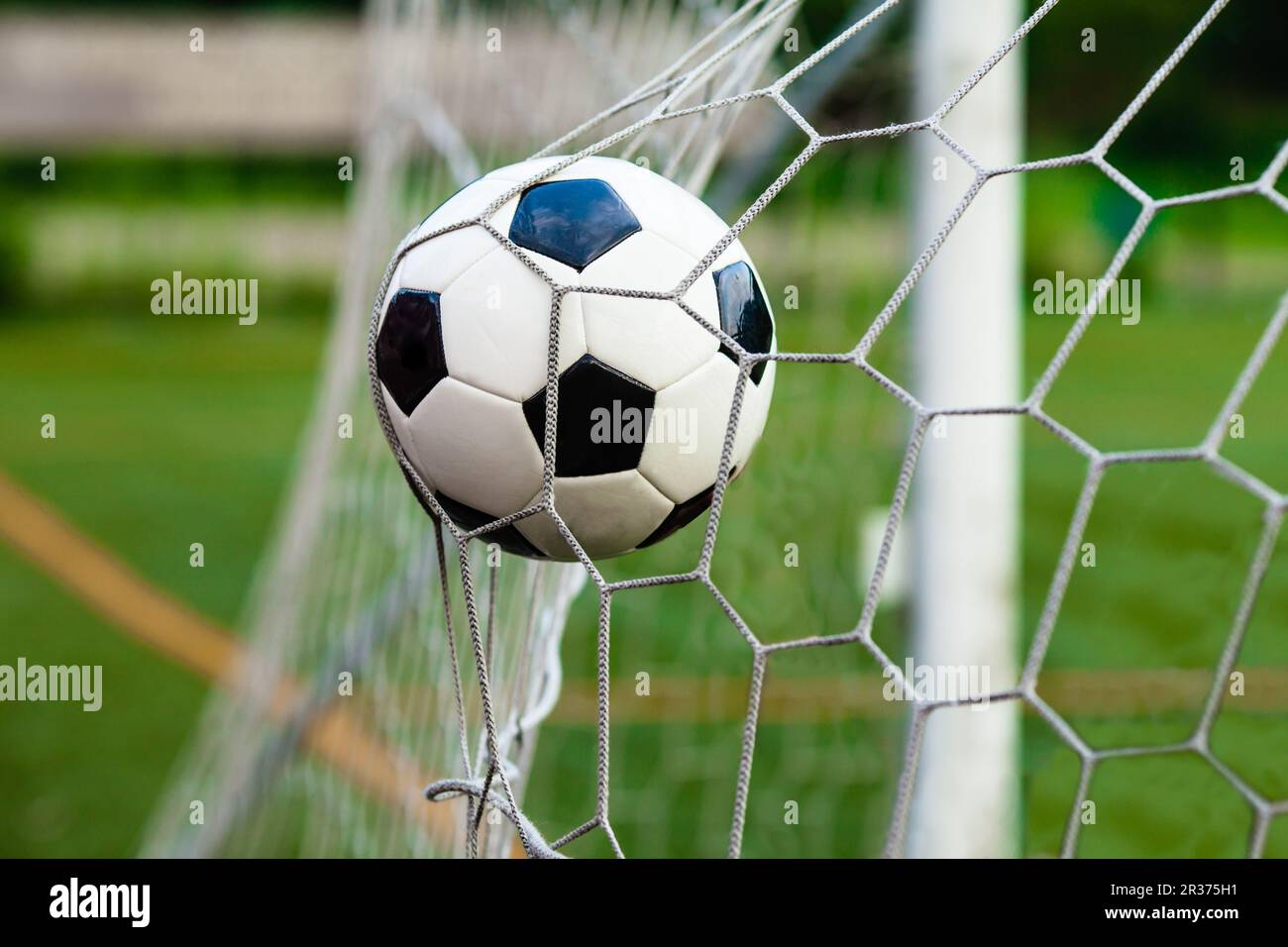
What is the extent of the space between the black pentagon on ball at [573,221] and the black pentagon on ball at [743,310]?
112mm

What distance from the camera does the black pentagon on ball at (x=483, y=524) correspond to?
1.53 m

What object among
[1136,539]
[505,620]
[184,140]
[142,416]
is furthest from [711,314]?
[184,140]

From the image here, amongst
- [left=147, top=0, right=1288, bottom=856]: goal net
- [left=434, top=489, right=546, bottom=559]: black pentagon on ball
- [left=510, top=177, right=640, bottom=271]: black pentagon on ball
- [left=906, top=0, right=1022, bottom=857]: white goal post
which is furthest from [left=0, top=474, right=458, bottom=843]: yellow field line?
[left=510, top=177, right=640, bottom=271]: black pentagon on ball

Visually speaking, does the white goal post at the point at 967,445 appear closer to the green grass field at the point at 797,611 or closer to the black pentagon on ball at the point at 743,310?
the green grass field at the point at 797,611

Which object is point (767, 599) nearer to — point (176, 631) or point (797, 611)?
point (797, 611)

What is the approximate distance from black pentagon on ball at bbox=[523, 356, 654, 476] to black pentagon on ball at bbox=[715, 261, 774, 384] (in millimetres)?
119

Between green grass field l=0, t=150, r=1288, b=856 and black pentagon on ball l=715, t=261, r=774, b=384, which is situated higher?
black pentagon on ball l=715, t=261, r=774, b=384

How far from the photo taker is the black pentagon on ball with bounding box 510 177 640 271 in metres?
1.47

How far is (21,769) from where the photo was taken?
4.10m

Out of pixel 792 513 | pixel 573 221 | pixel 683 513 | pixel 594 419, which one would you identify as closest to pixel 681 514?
pixel 683 513

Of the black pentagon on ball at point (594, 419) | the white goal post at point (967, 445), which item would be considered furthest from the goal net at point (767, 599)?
the black pentagon on ball at point (594, 419)

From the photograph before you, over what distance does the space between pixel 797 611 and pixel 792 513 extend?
34 cm

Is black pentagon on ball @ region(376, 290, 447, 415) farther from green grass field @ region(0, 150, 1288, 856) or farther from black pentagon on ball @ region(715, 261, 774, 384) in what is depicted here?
green grass field @ region(0, 150, 1288, 856)

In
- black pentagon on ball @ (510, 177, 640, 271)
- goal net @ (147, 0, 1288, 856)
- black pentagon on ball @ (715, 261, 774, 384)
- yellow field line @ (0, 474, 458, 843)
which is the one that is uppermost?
black pentagon on ball @ (510, 177, 640, 271)
